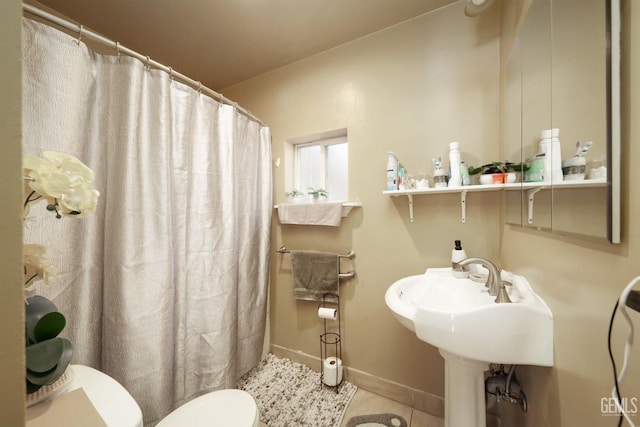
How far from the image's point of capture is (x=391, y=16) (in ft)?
Answer: 4.32

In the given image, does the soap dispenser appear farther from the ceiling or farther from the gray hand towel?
the ceiling

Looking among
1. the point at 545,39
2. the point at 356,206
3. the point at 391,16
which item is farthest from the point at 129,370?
the point at 391,16

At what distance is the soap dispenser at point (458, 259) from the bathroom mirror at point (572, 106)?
1.04 ft

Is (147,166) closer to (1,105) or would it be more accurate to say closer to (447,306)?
(1,105)

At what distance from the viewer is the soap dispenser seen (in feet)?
3.65

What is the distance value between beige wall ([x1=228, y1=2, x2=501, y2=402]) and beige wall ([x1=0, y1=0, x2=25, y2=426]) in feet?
4.55

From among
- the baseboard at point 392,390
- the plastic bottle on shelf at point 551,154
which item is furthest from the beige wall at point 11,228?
the baseboard at point 392,390

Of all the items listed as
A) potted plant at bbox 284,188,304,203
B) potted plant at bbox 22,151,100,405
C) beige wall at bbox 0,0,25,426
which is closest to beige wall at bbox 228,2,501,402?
potted plant at bbox 284,188,304,203

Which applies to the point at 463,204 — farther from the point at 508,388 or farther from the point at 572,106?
the point at 508,388

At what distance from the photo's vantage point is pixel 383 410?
1.31m

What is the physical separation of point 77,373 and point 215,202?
0.84 m

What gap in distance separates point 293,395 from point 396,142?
1.74m

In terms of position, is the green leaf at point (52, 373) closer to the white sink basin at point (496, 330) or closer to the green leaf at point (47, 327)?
the green leaf at point (47, 327)

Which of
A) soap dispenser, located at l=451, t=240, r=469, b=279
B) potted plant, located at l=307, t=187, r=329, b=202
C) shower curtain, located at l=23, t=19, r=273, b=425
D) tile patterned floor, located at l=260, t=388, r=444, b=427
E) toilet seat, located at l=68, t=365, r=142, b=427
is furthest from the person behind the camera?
potted plant, located at l=307, t=187, r=329, b=202
